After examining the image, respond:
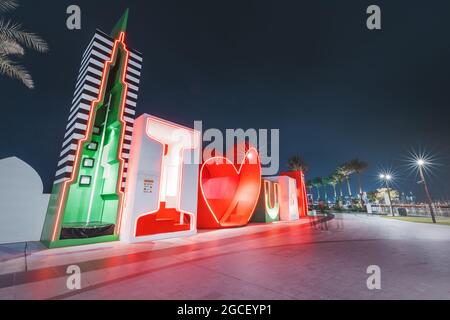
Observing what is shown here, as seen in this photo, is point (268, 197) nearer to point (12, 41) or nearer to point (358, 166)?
point (12, 41)

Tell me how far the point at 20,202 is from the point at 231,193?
11399mm

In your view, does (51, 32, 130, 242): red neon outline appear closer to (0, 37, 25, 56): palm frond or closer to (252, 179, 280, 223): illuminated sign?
(0, 37, 25, 56): palm frond

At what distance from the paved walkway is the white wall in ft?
5.71

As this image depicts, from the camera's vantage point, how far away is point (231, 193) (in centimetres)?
1505

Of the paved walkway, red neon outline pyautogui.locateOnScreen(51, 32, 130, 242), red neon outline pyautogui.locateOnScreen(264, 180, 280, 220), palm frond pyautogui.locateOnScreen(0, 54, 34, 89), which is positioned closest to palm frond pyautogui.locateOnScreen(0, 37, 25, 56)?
palm frond pyautogui.locateOnScreen(0, 54, 34, 89)

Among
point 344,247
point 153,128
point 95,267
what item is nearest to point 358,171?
point 344,247

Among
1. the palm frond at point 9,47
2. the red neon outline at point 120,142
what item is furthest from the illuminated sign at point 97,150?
the palm frond at point 9,47

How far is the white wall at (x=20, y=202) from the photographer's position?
906cm

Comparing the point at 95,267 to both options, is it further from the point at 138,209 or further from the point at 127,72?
the point at 127,72

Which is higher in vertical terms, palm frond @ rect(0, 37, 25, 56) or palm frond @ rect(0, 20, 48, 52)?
palm frond @ rect(0, 20, 48, 52)

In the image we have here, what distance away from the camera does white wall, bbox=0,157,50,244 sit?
9.06 metres

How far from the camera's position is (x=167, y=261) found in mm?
5996

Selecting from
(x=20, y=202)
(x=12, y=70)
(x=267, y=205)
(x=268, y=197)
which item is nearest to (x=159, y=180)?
(x=20, y=202)
